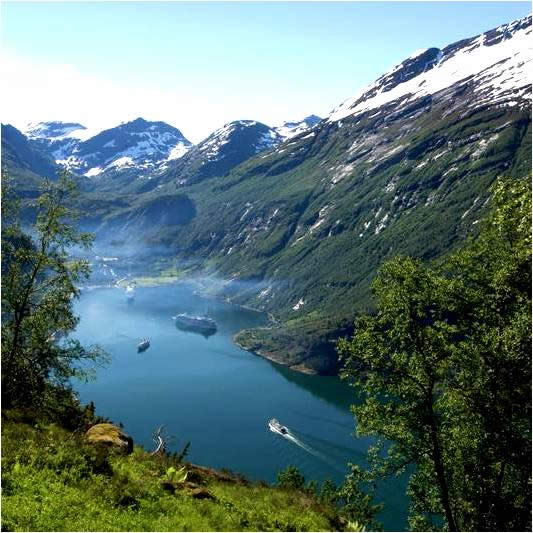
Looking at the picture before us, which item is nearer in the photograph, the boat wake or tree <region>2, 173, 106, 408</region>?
tree <region>2, 173, 106, 408</region>

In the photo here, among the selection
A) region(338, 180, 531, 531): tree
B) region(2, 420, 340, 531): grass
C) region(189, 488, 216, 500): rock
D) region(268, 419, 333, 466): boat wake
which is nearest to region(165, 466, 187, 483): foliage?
region(2, 420, 340, 531): grass

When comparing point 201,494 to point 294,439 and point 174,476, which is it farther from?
point 294,439

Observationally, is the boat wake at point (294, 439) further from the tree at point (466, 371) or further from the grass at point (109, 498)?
the grass at point (109, 498)

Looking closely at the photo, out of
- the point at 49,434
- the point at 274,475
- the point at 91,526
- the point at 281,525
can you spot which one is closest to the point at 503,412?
the point at 281,525

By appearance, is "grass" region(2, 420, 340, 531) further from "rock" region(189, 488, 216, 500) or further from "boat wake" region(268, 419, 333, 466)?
"boat wake" region(268, 419, 333, 466)

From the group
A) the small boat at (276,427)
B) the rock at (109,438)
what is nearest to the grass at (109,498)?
the rock at (109,438)

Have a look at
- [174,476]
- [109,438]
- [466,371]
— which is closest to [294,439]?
[109,438]
